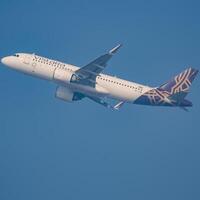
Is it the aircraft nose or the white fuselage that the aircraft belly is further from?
the aircraft nose

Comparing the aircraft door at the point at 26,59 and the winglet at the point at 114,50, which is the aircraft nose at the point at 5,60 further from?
the winglet at the point at 114,50

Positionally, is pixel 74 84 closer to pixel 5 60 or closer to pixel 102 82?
pixel 102 82

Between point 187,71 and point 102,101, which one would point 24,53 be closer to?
point 102,101

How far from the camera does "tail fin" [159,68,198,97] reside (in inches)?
4038

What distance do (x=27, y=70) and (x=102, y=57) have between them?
12584mm

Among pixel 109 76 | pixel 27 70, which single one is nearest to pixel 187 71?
pixel 109 76

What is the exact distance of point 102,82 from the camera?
104 meters

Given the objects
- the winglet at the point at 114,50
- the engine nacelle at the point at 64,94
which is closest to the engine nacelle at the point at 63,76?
the engine nacelle at the point at 64,94

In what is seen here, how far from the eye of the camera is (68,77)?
103 m

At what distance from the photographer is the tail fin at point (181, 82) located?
103 meters

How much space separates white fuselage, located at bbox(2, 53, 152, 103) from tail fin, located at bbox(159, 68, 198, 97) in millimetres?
3140

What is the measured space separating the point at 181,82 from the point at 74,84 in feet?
55.6

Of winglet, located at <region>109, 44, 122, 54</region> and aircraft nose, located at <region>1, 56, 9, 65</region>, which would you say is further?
aircraft nose, located at <region>1, 56, 9, 65</region>

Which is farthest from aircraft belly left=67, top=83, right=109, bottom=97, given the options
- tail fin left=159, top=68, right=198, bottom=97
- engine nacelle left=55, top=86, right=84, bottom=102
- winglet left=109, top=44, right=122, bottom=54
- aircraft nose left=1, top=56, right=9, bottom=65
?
aircraft nose left=1, top=56, right=9, bottom=65
